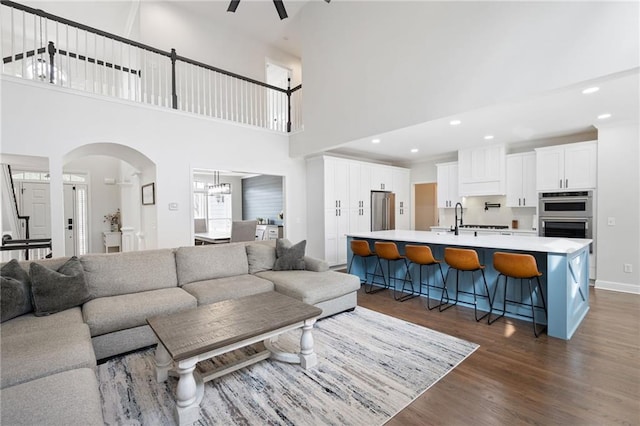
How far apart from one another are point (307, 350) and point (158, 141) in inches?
168

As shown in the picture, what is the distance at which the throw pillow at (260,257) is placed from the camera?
13.2 ft

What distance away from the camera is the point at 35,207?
→ 7012 mm

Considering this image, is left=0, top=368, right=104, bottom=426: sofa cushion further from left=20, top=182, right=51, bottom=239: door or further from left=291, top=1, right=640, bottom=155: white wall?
left=20, top=182, right=51, bottom=239: door

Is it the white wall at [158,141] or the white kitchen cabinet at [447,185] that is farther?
the white kitchen cabinet at [447,185]

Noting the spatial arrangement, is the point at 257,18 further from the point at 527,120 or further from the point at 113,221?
the point at 113,221

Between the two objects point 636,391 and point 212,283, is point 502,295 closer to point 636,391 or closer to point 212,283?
point 636,391

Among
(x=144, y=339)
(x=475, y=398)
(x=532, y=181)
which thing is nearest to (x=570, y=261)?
(x=475, y=398)

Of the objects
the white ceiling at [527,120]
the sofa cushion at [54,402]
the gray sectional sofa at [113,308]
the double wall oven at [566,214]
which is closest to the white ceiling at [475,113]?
the white ceiling at [527,120]

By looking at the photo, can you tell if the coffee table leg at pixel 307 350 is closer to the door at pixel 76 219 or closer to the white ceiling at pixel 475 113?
the white ceiling at pixel 475 113

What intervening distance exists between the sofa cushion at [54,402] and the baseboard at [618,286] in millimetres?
6477

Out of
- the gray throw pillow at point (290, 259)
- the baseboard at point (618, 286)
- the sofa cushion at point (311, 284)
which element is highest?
the gray throw pillow at point (290, 259)

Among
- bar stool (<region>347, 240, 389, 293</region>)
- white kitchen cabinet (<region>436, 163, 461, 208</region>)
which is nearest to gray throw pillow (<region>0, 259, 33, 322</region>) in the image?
bar stool (<region>347, 240, 389, 293</region>)

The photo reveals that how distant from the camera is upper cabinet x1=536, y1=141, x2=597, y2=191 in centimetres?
486

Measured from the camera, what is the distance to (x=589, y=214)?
4.86 m
